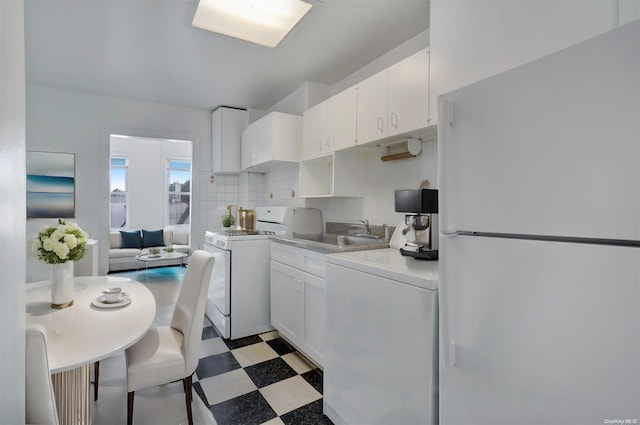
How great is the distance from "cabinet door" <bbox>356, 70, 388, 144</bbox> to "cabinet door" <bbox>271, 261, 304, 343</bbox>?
1.22m

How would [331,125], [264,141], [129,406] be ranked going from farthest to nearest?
[264,141] → [331,125] → [129,406]

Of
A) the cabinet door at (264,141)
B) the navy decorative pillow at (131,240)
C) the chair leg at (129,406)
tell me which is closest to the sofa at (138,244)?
the navy decorative pillow at (131,240)

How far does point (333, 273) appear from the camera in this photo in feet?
5.81

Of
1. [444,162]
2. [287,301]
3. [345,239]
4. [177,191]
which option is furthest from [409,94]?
[177,191]

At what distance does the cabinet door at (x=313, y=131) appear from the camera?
2846 millimetres

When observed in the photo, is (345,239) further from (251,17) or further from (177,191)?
(177,191)

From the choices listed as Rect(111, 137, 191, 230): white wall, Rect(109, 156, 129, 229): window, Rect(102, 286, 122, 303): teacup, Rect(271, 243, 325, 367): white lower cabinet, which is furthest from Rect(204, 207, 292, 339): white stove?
Rect(109, 156, 129, 229): window

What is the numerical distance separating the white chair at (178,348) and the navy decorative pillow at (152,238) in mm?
4912

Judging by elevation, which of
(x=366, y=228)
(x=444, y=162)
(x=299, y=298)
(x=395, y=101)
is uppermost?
(x=395, y=101)

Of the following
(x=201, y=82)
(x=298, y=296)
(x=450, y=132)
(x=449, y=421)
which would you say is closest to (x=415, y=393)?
(x=449, y=421)

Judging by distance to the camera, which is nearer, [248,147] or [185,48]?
[185,48]

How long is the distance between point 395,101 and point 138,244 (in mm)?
5853

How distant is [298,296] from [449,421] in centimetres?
150

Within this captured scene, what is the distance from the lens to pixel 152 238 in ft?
20.3
